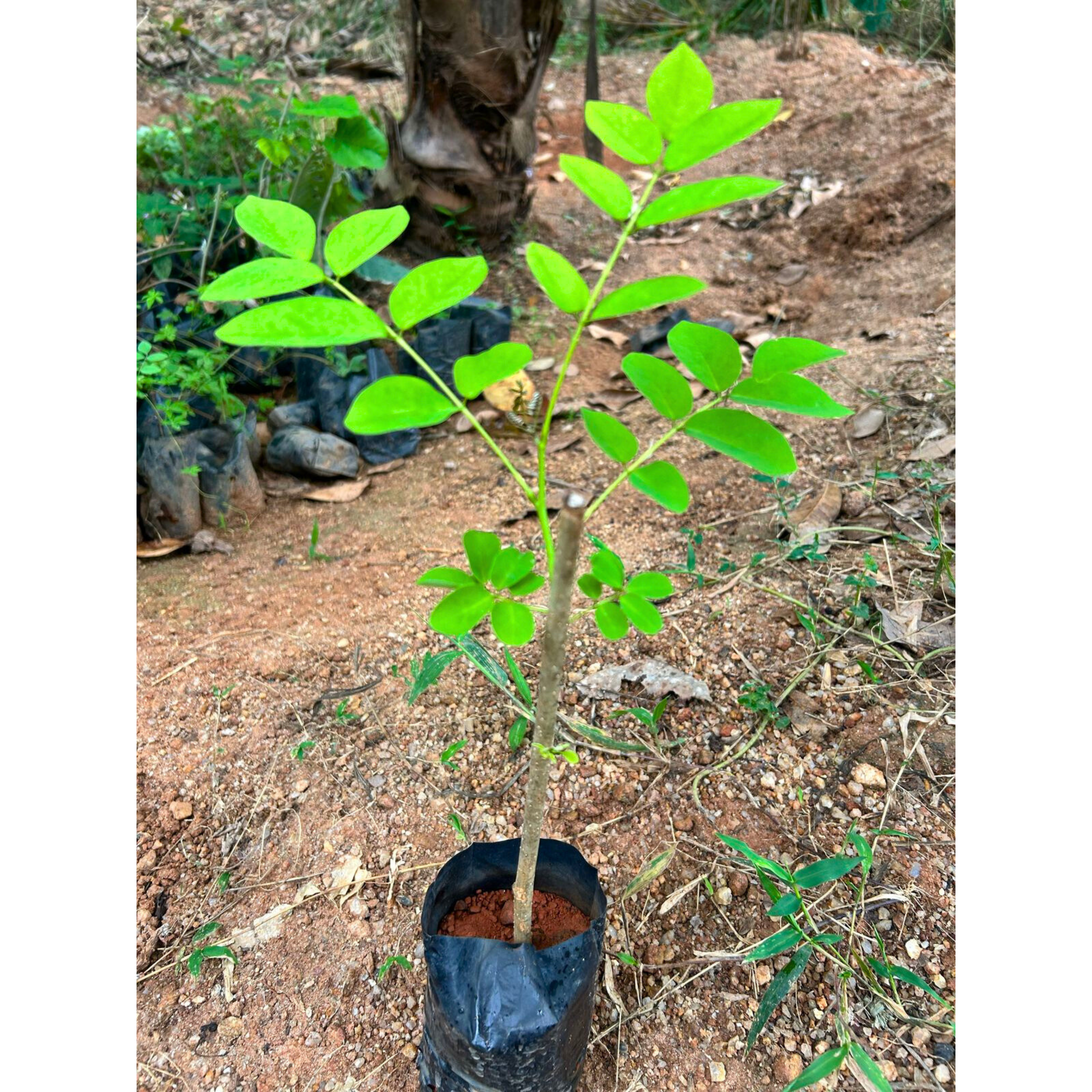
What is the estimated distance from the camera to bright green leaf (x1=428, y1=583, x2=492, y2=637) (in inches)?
25.0

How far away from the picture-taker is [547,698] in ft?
2.34

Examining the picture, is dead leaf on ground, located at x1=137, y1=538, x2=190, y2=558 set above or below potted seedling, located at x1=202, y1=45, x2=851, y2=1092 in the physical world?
below

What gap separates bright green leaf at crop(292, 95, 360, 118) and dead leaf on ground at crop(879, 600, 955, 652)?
5.71ft

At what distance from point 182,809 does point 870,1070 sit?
105 centimetres

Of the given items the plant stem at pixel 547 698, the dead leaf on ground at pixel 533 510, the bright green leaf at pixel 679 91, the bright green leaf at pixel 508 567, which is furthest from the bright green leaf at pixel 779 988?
the dead leaf on ground at pixel 533 510

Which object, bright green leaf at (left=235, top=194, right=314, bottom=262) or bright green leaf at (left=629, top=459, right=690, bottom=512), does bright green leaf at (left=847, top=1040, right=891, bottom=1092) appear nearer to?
bright green leaf at (left=629, top=459, right=690, bottom=512)

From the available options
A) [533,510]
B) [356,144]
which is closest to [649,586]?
[533,510]

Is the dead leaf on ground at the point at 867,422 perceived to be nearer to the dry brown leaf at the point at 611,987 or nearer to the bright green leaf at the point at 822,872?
the bright green leaf at the point at 822,872

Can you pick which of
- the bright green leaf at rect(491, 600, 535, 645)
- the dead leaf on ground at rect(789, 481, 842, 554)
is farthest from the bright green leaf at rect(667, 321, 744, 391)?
the dead leaf on ground at rect(789, 481, 842, 554)

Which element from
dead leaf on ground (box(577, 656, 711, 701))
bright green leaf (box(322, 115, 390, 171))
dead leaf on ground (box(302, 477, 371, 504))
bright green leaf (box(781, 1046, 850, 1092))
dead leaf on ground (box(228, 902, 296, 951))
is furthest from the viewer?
bright green leaf (box(322, 115, 390, 171))

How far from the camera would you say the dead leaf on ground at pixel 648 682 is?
143 centimetres

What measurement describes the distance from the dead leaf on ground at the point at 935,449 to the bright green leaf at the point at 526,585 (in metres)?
1.46

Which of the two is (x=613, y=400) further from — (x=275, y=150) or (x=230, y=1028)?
(x=230, y=1028)

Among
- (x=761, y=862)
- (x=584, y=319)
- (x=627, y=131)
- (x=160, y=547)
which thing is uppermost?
(x=627, y=131)
